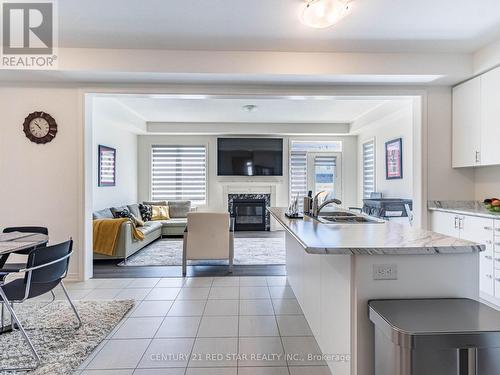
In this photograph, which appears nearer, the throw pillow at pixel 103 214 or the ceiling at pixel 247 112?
the throw pillow at pixel 103 214

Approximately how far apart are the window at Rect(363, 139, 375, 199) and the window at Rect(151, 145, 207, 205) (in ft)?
13.2

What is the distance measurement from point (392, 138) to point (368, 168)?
1.42 metres

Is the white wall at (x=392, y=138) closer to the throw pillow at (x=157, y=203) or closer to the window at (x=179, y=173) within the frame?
the window at (x=179, y=173)

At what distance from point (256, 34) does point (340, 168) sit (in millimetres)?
5460

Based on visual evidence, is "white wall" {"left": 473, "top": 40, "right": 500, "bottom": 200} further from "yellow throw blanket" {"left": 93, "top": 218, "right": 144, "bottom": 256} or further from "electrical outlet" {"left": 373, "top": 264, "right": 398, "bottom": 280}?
"yellow throw blanket" {"left": 93, "top": 218, "right": 144, "bottom": 256}

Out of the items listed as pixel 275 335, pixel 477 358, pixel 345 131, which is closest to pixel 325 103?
pixel 345 131

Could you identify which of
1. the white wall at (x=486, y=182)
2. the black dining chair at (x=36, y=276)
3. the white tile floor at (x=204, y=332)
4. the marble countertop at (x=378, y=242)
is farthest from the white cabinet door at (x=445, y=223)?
the black dining chair at (x=36, y=276)

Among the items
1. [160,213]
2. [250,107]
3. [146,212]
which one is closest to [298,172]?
[250,107]

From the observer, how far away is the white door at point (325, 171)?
778 centimetres

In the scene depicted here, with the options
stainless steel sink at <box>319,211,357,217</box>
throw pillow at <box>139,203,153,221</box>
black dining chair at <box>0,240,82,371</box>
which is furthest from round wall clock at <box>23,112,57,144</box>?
stainless steel sink at <box>319,211,357,217</box>

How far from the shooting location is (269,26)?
2.80 metres

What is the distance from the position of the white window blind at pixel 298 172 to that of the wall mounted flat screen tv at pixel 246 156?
496 millimetres

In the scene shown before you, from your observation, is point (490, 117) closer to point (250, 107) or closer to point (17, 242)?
point (250, 107)

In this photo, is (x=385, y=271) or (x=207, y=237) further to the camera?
(x=207, y=237)
